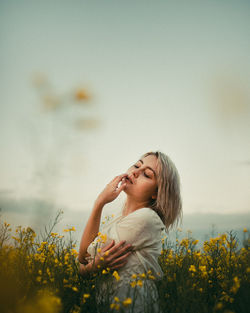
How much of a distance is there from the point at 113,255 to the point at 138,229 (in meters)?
0.29

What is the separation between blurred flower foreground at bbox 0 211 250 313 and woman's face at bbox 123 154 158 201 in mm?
602

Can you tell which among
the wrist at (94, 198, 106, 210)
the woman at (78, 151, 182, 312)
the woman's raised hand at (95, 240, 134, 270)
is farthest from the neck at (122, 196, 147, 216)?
the woman's raised hand at (95, 240, 134, 270)

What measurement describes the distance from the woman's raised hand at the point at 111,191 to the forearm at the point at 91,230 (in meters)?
0.05

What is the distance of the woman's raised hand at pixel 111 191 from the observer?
8.11 feet

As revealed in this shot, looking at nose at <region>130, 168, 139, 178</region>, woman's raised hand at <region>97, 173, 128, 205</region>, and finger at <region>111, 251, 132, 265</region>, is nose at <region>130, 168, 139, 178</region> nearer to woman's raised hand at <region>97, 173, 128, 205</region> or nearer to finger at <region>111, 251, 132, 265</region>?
woman's raised hand at <region>97, 173, 128, 205</region>

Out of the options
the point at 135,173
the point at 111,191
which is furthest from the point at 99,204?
the point at 135,173

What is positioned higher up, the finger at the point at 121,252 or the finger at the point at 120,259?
the finger at the point at 121,252

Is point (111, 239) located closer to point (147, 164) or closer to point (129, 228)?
point (129, 228)

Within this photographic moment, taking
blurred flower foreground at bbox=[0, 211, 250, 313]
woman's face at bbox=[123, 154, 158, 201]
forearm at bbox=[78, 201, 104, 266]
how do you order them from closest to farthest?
blurred flower foreground at bbox=[0, 211, 250, 313], forearm at bbox=[78, 201, 104, 266], woman's face at bbox=[123, 154, 158, 201]

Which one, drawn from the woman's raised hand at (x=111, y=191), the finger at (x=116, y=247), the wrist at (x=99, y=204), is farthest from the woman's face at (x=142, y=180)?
the finger at (x=116, y=247)

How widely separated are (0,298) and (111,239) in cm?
144

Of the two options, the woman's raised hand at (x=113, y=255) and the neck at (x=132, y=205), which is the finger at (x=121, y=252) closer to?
the woman's raised hand at (x=113, y=255)

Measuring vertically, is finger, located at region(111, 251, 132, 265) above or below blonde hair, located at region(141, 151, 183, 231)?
below

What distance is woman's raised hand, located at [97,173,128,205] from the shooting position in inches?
97.3
